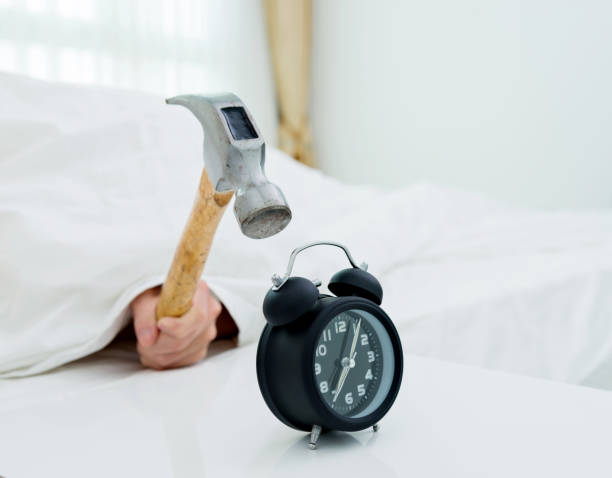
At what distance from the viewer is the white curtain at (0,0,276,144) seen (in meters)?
2.91

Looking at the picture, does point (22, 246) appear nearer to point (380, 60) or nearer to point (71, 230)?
point (71, 230)

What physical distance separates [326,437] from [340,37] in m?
3.81

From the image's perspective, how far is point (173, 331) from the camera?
0.80 meters

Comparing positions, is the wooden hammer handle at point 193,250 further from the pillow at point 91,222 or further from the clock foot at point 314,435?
the clock foot at point 314,435

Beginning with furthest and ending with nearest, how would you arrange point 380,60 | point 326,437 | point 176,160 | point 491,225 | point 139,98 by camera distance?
point 380,60 < point 491,225 < point 139,98 < point 176,160 < point 326,437

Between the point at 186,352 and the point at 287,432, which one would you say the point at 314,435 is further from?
the point at 186,352

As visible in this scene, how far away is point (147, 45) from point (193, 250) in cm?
292

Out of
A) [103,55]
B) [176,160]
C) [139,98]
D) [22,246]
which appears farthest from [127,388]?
[103,55]

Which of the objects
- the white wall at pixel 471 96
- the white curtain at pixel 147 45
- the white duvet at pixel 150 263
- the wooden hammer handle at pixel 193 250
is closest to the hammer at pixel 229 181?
the wooden hammer handle at pixel 193 250

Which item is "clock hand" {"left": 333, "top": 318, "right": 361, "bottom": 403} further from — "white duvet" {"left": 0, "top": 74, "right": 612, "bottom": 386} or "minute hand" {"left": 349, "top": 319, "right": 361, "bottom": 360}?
"white duvet" {"left": 0, "top": 74, "right": 612, "bottom": 386}

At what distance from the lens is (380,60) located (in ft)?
13.1

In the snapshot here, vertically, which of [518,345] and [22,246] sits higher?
[22,246]

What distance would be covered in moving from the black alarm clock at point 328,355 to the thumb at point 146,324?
269 mm

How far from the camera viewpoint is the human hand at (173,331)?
0.81 metres
